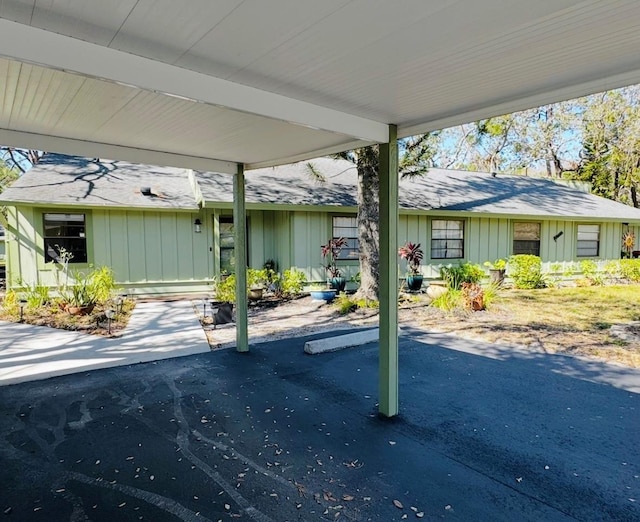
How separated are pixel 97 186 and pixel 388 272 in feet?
31.0

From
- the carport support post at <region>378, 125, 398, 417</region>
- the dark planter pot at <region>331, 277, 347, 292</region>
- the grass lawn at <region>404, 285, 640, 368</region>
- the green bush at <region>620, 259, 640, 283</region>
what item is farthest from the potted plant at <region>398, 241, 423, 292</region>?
the green bush at <region>620, 259, 640, 283</region>

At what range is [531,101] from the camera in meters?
2.90

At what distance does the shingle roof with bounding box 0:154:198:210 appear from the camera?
9094 millimetres

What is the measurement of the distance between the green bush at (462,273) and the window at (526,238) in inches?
94.6

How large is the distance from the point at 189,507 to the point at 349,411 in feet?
5.80

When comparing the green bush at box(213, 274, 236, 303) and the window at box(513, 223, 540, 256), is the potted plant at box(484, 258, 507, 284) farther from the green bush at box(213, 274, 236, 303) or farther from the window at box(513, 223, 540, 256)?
the green bush at box(213, 274, 236, 303)

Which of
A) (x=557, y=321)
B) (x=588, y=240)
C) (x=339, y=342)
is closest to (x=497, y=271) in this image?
(x=557, y=321)

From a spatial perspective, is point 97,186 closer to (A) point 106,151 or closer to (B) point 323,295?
(B) point 323,295

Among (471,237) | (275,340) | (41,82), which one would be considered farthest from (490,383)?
(471,237)

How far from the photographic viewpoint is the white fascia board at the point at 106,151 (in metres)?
3.97

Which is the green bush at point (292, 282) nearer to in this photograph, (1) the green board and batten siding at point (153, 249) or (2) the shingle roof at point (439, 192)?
(2) the shingle roof at point (439, 192)

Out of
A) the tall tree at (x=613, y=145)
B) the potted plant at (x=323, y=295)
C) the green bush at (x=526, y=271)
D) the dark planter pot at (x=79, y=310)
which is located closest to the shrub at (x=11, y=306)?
the dark planter pot at (x=79, y=310)

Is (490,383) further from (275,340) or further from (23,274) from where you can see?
(23,274)

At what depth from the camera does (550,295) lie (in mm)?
11086
